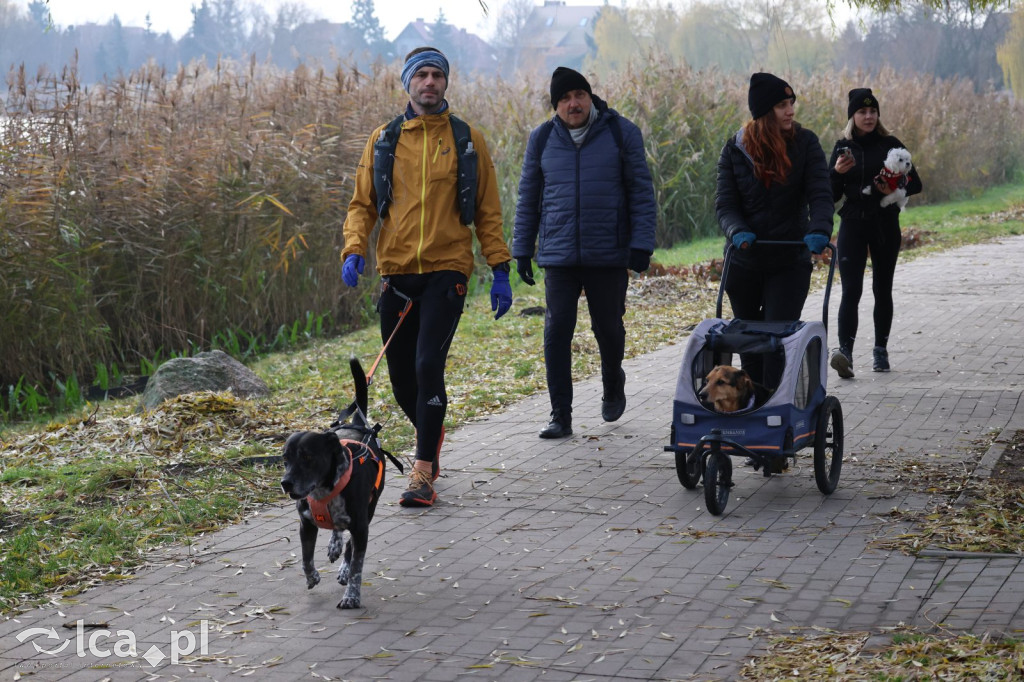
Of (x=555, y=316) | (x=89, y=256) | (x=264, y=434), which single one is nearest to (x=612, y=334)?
(x=555, y=316)

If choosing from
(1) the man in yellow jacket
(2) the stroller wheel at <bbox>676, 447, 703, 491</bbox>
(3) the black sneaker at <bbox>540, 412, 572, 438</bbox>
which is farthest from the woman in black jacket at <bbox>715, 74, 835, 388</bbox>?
(1) the man in yellow jacket

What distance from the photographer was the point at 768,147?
706cm

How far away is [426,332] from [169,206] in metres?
6.11

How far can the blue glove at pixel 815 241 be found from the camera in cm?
673

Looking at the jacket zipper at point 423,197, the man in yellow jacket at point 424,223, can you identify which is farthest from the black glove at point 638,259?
the jacket zipper at point 423,197

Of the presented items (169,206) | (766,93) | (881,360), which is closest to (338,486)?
(766,93)

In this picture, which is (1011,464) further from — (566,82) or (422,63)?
(422,63)

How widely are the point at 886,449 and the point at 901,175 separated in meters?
2.70

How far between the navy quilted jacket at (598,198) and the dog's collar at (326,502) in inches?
120

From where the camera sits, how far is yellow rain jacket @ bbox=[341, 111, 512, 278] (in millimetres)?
6352

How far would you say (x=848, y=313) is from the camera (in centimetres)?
963

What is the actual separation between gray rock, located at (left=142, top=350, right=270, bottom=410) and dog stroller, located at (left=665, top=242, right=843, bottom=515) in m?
4.24

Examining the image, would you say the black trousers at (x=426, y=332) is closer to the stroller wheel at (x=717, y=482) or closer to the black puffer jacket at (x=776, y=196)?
the stroller wheel at (x=717, y=482)

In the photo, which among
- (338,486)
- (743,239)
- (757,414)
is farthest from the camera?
(743,239)
